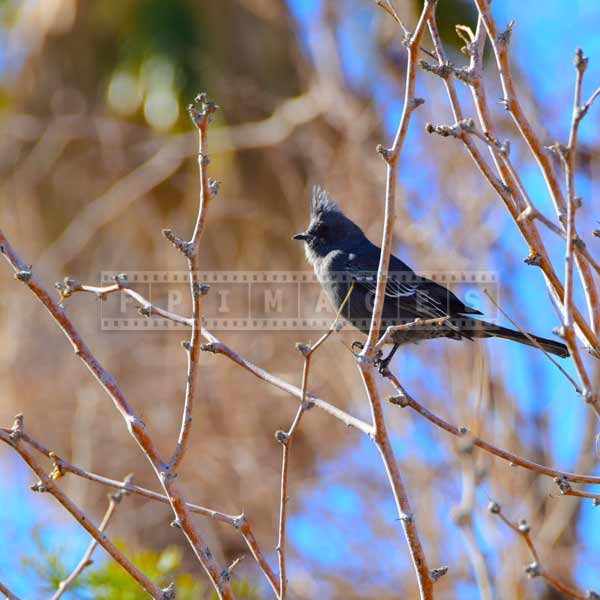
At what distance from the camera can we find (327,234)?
503 cm

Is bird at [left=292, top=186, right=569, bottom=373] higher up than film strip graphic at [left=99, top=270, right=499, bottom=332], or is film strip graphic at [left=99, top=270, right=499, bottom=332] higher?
film strip graphic at [left=99, top=270, right=499, bottom=332]

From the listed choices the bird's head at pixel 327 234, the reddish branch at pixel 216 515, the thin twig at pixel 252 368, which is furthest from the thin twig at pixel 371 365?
the bird's head at pixel 327 234

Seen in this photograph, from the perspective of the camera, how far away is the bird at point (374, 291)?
430cm

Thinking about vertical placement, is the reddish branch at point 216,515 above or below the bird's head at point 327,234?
below

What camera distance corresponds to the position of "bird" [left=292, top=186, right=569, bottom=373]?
4305mm

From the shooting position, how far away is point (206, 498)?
820cm

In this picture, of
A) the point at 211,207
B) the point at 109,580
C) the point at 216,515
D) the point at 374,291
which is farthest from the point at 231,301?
the point at 216,515

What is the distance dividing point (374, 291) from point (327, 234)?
32.3 inches

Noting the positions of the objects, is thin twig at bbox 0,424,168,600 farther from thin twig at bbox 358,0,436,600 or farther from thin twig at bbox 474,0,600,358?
thin twig at bbox 474,0,600,358

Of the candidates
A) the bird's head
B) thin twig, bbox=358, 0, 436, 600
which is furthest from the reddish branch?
the bird's head

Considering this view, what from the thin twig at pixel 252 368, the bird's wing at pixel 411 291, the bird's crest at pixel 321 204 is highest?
the bird's crest at pixel 321 204

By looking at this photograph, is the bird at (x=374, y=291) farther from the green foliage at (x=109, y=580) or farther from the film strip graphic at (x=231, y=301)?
the film strip graphic at (x=231, y=301)

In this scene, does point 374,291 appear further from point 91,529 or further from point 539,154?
point 91,529

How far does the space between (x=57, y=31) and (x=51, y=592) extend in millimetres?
7140
